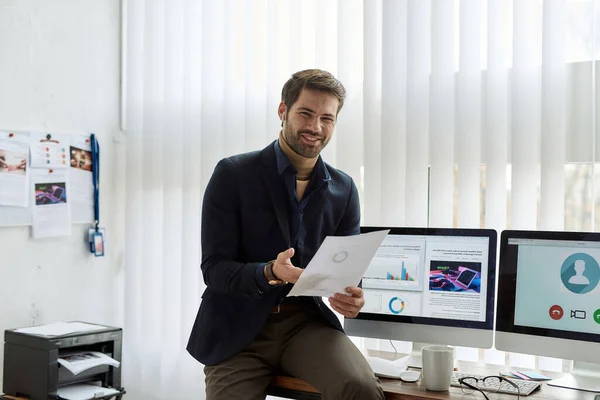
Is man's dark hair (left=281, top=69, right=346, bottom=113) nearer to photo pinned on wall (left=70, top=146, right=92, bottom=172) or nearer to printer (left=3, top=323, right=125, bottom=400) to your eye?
printer (left=3, top=323, right=125, bottom=400)

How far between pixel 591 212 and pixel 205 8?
1.85 meters

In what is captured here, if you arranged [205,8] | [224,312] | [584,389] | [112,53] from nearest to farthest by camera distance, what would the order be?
[584,389], [224,312], [205,8], [112,53]

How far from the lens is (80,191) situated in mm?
3170

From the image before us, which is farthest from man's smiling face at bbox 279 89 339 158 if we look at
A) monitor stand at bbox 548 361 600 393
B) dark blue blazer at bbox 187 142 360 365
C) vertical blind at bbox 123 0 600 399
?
monitor stand at bbox 548 361 600 393

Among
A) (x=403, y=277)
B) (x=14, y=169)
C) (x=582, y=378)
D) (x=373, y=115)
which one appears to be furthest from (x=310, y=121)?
A: (x=14, y=169)

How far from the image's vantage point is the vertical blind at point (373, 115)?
89.4 inches

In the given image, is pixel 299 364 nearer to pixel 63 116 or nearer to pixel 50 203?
pixel 50 203

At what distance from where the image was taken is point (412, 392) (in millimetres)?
1764

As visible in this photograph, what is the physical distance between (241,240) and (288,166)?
26cm

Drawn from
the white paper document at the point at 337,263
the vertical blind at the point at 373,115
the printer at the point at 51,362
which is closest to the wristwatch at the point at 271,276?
the white paper document at the point at 337,263

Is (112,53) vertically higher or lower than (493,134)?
higher

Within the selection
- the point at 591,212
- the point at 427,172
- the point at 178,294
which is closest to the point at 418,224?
the point at 427,172

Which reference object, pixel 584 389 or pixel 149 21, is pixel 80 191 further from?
pixel 584 389

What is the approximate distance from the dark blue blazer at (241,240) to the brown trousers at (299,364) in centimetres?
5
